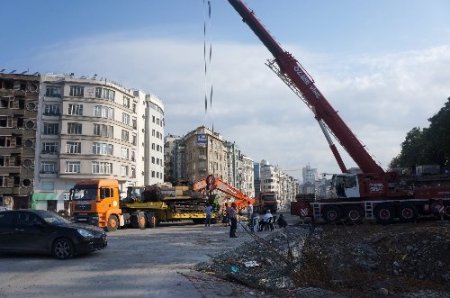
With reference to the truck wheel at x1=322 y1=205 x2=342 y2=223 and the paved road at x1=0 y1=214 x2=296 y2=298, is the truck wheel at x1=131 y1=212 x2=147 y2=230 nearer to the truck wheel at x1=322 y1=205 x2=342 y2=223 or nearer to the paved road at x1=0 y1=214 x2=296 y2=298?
the truck wheel at x1=322 y1=205 x2=342 y2=223

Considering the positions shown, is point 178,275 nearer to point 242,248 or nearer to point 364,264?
point 242,248

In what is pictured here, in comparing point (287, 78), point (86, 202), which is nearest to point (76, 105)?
point (86, 202)

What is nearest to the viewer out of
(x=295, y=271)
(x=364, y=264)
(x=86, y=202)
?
(x=295, y=271)

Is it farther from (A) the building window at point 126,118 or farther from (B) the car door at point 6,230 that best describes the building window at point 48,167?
(B) the car door at point 6,230

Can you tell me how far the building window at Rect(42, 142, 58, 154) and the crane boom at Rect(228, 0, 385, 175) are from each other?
45706mm

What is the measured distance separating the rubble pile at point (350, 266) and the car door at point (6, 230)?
6.09 metres

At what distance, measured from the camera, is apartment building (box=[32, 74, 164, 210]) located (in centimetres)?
6338

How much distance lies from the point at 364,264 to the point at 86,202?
1941 cm

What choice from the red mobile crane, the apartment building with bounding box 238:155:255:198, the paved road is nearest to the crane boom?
the red mobile crane

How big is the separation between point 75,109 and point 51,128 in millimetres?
4260

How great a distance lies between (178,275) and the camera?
35.2 feet

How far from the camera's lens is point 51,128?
65125 mm

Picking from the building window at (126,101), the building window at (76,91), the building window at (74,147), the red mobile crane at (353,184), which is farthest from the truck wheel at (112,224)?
the building window at (126,101)

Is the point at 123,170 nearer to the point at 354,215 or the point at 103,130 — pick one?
the point at 103,130
